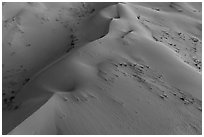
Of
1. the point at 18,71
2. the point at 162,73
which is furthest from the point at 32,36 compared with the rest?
the point at 162,73

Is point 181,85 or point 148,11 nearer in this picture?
point 181,85

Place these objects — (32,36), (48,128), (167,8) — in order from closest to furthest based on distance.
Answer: (48,128), (32,36), (167,8)

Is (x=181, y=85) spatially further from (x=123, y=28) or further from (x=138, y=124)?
(x=123, y=28)

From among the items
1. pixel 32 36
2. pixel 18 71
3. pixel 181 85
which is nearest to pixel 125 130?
pixel 181 85

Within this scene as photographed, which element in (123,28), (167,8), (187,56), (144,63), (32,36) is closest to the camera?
(144,63)

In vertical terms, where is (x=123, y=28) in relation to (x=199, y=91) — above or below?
above

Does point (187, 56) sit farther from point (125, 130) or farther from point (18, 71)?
point (18, 71)
